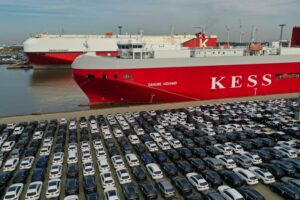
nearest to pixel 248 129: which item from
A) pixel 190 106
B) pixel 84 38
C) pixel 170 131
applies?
pixel 170 131

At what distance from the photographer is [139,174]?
1703 cm

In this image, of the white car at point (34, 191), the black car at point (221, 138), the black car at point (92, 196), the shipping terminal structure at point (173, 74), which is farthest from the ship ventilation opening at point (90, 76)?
the black car at point (92, 196)

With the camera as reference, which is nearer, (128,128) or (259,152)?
(259,152)

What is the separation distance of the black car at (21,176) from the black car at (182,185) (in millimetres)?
10301

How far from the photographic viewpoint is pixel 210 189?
1587 centimetres

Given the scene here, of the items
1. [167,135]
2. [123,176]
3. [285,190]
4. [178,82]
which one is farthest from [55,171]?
[178,82]

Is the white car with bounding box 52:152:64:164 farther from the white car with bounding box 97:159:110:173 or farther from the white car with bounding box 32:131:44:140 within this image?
the white car with bounding box 32:131:44:140

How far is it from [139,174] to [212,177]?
490 cm

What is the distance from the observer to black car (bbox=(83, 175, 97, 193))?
1553 cm

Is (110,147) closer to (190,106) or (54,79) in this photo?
(190,106)

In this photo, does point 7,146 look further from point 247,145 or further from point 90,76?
point 247,145

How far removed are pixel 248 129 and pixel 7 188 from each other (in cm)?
2207

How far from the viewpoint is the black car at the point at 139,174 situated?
1687 cm

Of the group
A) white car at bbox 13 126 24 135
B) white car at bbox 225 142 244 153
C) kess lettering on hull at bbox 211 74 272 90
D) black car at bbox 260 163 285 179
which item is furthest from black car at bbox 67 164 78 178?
kess lettering on hull at bbox 211 74 272 90
